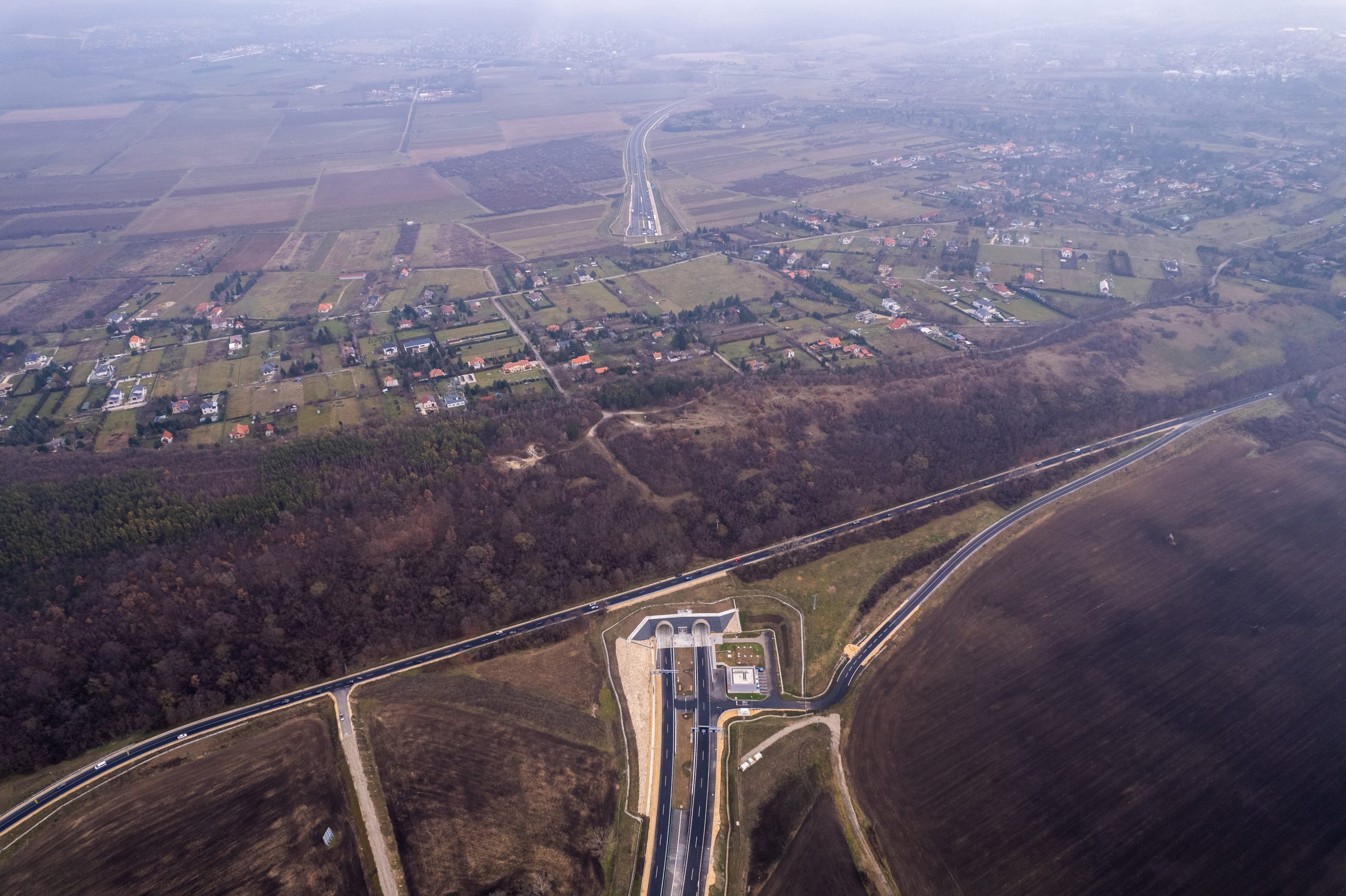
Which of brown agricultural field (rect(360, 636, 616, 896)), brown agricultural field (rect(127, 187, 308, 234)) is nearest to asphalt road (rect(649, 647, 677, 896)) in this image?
brown agricultural field (rect(360, 636, 616, 896))

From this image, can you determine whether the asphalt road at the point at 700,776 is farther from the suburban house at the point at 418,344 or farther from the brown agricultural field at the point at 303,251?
the brown agricultural field at the point at 303,251

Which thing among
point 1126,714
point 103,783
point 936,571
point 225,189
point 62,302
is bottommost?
point 62,302

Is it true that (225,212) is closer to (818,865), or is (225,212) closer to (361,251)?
(361,251)

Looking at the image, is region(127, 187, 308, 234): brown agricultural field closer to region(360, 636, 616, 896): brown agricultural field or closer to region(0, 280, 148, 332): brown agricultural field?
region(0, 280, 148, 332): brown agricultural field

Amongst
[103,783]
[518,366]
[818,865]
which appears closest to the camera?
[818,865]

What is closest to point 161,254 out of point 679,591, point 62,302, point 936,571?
point 62,302

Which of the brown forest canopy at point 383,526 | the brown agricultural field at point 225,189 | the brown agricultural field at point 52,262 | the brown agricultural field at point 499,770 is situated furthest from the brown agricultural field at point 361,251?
the brown agricultural field at point 499,770
